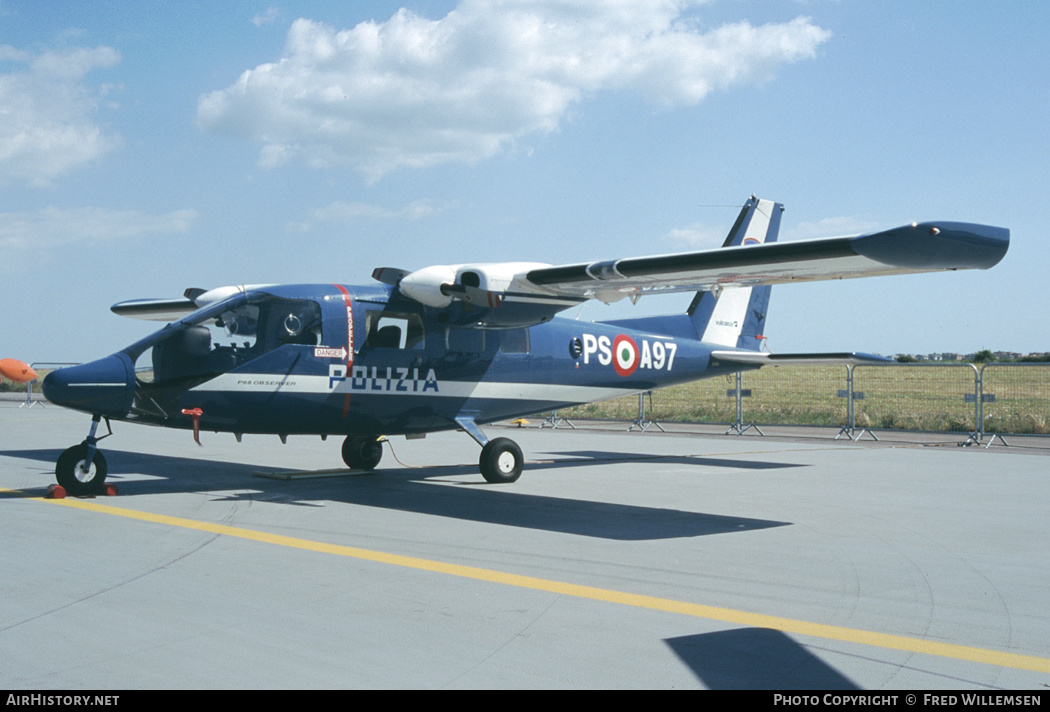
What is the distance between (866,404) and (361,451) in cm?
3110

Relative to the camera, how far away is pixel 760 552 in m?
7.34

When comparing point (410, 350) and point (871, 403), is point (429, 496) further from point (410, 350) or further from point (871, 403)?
point (871, 403)

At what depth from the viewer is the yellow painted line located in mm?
4527

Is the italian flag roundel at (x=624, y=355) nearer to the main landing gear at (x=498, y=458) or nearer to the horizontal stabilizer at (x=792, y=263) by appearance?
the horizontal stabilizer at (x=792, y=263)

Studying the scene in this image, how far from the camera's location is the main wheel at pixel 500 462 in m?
12.2

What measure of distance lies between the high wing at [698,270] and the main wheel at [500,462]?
1.79 meters

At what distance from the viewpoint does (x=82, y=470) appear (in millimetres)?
9938

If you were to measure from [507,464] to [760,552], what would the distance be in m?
5.48

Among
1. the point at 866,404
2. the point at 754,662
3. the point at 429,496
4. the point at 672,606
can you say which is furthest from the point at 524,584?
the point at 866,404

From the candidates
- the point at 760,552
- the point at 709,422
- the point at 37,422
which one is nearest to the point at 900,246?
the point at 760,552

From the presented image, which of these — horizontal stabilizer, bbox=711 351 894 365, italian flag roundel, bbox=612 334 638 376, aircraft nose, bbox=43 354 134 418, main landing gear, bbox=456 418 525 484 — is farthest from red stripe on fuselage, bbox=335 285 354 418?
horizontal stabilizer, bbox=711 351 894 365

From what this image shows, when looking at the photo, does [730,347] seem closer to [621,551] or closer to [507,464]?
[507,464]

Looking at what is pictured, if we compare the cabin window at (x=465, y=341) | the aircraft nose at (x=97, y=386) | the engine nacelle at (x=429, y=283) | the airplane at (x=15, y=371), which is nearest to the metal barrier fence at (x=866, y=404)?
the cabin window at (x=465, y=341)

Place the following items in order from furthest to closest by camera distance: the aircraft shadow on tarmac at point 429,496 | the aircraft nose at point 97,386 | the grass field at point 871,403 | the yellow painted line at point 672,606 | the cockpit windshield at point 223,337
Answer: the grass field at point 871,403 → the cockpit windshield at point 223,337 → the aircraft nose at point 97,386 → the aircraft shadow on tarmac at point 429,496 → the yellow painted line at point 672,606
